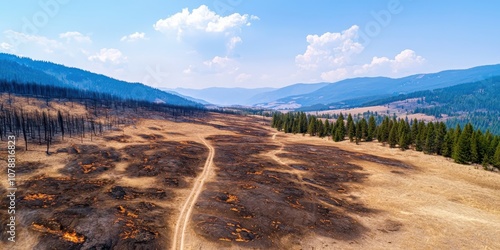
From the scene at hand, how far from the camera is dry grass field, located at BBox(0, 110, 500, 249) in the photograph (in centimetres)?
3005

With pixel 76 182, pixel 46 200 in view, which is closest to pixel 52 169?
pixel 76 182

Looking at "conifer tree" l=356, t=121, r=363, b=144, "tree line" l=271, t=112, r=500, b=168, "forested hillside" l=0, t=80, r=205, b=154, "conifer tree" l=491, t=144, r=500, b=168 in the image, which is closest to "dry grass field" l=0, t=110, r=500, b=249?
"conifer tree" l=491, t=144, r=500, b=168

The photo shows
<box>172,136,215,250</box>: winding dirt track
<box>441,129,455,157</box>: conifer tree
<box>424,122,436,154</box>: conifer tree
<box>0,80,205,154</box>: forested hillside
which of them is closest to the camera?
<box>172,136,215,250</box>: winding dirt track

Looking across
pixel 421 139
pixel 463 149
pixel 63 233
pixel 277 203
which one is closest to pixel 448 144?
pixel 463 149

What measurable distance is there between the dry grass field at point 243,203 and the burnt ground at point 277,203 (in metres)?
0.20

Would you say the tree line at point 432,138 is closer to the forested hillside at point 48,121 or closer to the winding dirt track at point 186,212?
the winding dirt track at point 186,212

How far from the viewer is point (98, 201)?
3944cm

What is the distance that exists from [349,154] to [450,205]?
148ft

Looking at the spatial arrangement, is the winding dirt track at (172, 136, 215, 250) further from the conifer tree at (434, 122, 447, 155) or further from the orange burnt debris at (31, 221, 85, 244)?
the conifer tree at (434, 122, 447, 155)

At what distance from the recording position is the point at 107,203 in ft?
127

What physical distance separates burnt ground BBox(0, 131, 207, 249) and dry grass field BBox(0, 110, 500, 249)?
0.55 feet

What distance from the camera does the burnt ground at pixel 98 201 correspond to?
92.2 feet

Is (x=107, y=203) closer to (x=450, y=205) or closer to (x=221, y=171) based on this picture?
(x=221, y=171)

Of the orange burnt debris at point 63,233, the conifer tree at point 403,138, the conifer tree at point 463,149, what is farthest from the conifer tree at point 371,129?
the orange burnt debris at point 63,233
